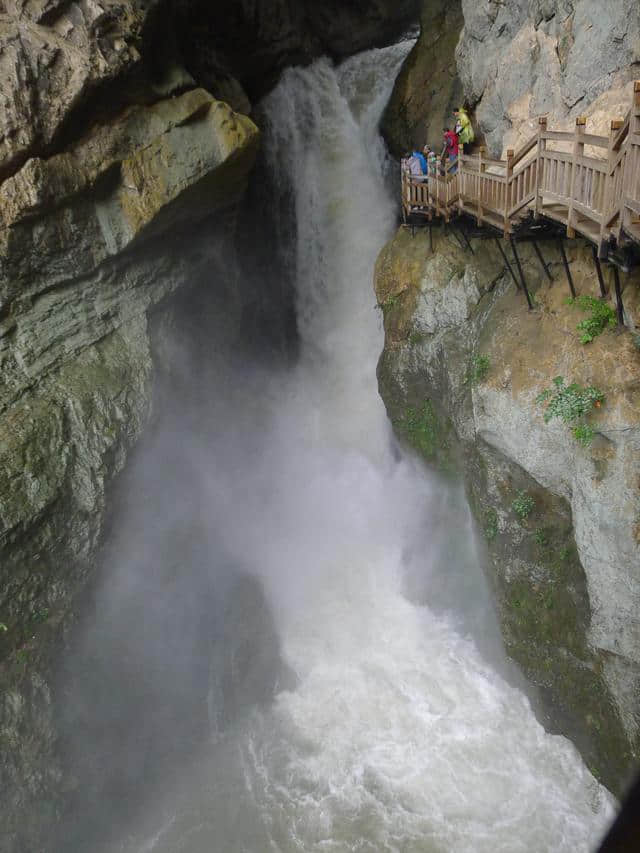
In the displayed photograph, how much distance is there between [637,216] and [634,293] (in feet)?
8.62

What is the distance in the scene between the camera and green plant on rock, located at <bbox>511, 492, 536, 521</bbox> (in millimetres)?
10422

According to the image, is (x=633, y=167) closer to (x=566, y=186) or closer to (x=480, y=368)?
(x=566, y=186)

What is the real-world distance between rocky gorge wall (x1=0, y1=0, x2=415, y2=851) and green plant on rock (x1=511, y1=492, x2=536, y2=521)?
771cm

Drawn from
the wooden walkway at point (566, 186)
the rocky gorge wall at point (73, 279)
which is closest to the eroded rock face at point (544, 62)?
the wooden walkway at point (566, 186)

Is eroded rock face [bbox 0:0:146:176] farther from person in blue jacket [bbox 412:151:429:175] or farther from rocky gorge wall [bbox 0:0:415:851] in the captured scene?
person in blue jacket [bbox 412:151:429:175]

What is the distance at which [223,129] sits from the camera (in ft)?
39.1

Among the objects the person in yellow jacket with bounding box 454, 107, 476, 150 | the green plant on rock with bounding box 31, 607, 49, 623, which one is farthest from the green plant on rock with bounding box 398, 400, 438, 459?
the green plant on rock with bounding box 31, 607, 49, 623

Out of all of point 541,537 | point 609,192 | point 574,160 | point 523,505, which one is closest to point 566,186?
point 574,160

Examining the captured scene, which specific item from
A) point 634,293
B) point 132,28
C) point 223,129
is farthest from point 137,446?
point 634,293

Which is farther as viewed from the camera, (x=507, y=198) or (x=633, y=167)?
(x=507, y=198)

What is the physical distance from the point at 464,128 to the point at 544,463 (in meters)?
8.24

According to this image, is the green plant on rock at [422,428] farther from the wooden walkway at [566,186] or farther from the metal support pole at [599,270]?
Result: the metal support pole at [599,270]

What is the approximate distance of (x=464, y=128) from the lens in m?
13.2

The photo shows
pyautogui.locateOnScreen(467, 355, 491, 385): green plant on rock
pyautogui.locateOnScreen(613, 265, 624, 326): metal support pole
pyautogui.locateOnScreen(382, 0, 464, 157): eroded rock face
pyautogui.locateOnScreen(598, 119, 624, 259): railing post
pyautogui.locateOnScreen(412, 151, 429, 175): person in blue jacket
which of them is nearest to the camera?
pyautogui.locateOnScreen(598, 119, 624, 259): railing post
